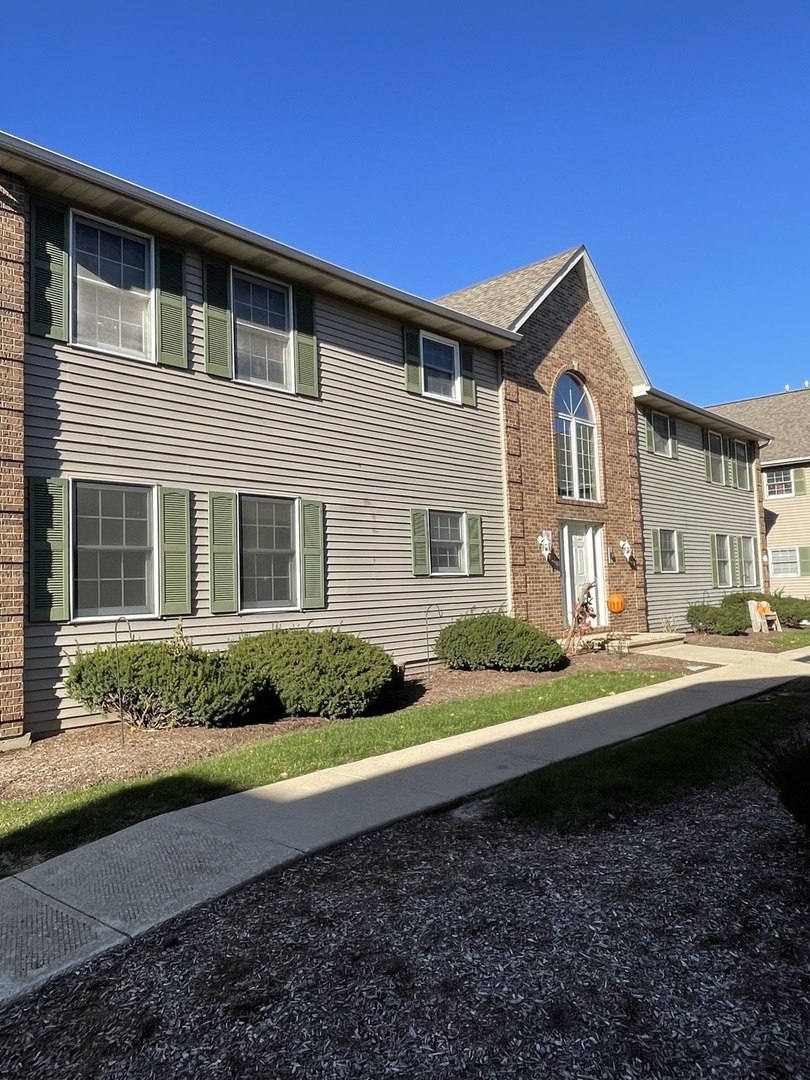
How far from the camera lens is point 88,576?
9094 millimetres

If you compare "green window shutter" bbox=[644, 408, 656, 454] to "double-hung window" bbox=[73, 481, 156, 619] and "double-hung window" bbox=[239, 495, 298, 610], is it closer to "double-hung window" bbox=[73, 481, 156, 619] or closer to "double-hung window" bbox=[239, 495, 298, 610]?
"double-hung window" bbox=[239, 495, 298, 610]

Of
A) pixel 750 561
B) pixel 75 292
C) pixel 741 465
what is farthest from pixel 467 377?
pixel 750 561

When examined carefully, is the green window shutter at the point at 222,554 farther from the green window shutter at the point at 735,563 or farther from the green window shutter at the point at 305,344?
the green window shutter at the point at 735,563

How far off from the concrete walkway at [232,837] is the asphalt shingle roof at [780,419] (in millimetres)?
23320

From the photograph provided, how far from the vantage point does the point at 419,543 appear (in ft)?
43.5

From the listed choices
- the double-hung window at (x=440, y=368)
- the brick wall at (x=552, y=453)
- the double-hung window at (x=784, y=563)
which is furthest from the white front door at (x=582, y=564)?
the double-hung window at (x=784, y=563)

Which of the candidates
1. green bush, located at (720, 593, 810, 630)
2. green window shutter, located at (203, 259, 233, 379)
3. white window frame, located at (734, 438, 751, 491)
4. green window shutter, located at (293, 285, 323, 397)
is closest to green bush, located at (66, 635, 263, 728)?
green window shutter, located at (203, 259, 233, 379)

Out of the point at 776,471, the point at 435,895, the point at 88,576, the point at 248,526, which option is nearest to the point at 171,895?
the point at 435,895

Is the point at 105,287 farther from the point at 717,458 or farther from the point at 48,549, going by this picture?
the point at 717,458

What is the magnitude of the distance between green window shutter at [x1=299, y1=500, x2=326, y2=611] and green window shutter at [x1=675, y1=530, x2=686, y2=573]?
1240 cm

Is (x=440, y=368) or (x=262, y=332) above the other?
(x=440, y=368)

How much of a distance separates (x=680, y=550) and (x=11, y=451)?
1694cm

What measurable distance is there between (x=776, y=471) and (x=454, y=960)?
29431 mm

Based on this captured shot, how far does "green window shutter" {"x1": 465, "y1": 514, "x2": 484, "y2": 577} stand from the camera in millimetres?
14164
